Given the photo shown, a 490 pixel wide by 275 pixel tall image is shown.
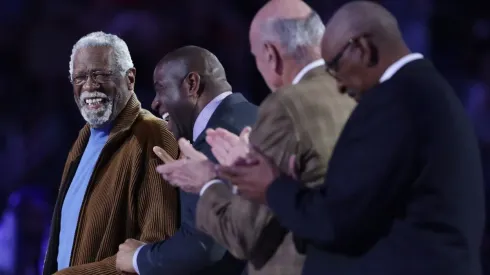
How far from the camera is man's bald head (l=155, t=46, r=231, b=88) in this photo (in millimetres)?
2371

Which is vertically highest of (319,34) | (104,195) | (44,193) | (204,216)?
(319,34)

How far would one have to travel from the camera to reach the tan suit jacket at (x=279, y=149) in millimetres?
1723

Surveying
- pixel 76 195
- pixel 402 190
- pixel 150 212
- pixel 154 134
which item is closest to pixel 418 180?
pixel 402 190

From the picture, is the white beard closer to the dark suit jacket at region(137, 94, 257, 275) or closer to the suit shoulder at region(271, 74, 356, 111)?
the dark suit jacket at region(137, 94, 257, 275)

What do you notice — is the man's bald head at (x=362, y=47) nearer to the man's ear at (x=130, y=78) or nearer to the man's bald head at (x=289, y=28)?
the man's bald head at (x=289, y=28)

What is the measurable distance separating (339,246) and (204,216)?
31 centimetres

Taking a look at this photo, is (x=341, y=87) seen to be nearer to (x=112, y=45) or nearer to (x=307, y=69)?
(x=307, y=69)

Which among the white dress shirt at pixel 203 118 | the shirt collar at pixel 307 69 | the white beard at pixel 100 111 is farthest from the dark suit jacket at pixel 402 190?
the white beard at pixel 100 111

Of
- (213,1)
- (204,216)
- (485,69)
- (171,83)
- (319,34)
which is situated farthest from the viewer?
(213,1)

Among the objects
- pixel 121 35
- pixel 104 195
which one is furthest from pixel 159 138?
pixel 121 35

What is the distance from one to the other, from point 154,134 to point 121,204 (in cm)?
23

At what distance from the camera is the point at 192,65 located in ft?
7.80

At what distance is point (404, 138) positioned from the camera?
1.49m

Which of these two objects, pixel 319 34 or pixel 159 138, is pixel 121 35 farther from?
pixel 319 34
